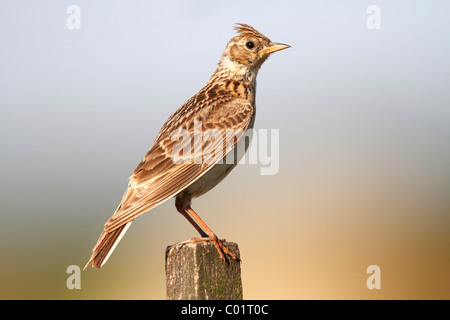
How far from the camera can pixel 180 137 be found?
664 centimetres

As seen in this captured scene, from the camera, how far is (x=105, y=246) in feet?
18.0

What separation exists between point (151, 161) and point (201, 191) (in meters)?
0.69

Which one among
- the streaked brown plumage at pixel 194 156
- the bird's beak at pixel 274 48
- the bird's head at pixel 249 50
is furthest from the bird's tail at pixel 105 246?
the bird's beak at pixel 274 48

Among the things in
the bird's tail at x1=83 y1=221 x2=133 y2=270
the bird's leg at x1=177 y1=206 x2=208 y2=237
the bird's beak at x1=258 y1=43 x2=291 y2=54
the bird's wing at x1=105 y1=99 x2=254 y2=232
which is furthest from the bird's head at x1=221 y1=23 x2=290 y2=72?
the bird's tail at x1=83 y1=221 x2=133 y2=270

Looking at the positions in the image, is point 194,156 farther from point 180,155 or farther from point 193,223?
point 193,223

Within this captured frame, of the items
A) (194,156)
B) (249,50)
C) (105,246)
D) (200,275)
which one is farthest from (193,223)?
(249,50)

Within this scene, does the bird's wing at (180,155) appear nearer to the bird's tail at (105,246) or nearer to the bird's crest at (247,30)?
the bird's tail at (105,246)

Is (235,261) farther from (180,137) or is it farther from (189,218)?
(180,137)

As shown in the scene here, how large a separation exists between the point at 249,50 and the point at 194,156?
2486 millimetres

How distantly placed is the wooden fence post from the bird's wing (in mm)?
965

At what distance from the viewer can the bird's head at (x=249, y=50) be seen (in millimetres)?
8055

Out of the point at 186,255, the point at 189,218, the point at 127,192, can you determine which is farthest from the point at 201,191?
the point at 186,255

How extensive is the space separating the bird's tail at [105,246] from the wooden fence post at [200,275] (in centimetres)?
84
